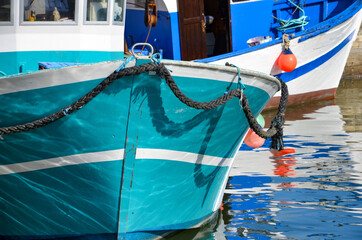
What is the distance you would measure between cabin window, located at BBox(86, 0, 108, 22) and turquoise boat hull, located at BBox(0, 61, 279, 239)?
6.46 feet

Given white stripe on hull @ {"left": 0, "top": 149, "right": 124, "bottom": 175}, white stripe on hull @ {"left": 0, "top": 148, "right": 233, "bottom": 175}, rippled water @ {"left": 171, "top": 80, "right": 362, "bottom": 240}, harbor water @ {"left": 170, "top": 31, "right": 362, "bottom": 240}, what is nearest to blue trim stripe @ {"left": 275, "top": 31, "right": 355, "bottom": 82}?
harbor water @ {"left": 170, "top": 31, "right": 362, "bottom": 240}

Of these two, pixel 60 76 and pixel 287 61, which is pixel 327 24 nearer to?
pixel 287 61

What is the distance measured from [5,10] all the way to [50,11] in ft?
1.45

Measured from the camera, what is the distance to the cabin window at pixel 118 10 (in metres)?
6.06

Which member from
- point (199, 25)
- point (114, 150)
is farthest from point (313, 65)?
point (114, 150)

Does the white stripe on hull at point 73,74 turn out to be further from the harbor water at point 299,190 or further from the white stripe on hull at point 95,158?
the harbor water at point 299,190

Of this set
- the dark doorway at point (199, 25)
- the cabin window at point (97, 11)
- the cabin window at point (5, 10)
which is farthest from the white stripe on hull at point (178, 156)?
the dark doorway at point (199, 25)

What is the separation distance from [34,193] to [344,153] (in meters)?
4.92

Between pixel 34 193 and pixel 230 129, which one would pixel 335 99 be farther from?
pixel 34 193

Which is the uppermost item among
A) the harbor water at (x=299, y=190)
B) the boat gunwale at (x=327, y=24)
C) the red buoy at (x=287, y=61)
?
the boat gunwale at (x=327, y=24)

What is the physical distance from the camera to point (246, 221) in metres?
5.47

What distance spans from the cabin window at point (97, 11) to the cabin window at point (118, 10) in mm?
124

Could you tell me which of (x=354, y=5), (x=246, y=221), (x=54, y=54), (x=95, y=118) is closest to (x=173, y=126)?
(x=95, y=118)

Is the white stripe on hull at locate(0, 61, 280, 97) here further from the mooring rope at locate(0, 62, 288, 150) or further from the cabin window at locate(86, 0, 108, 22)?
the cabin window at locate(86, 0, 108, 22)
